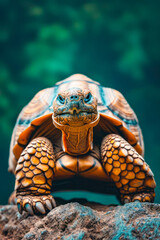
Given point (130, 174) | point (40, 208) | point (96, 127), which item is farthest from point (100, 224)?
point (96, 127)

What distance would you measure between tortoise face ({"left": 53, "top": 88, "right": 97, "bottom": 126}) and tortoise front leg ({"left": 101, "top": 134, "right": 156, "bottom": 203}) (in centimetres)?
40

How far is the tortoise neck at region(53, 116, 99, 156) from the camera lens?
181 centimetres

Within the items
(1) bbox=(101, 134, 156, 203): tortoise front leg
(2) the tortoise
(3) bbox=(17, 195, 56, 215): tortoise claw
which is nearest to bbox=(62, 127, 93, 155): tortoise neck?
(2) the tortoise

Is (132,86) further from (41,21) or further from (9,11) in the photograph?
(9,11)

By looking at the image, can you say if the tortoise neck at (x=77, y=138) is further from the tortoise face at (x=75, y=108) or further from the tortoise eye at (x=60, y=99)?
the tortoise eye at (x=60, y=99)

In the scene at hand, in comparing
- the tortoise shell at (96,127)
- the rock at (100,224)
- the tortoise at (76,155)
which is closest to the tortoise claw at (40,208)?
the tortoise at (76,155)

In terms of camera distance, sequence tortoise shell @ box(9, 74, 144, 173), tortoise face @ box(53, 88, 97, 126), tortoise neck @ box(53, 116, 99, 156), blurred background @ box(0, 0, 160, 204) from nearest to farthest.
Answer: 1. tortoise face @ box(53, 88, 97, 126)
2. tortoise neck @ box(53, 116, 99, 156)
3. tortoise shell @ box(9, 74, 144, 173)
4. blurred background @ box(0, 0, 160, 204)

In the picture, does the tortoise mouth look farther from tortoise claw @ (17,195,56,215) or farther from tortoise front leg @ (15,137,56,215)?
tortoise claw @ (17,195,56,215)

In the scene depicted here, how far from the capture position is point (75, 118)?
5.52ft

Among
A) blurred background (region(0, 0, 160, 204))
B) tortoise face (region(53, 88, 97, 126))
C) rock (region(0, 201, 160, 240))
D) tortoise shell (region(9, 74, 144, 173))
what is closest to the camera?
rock (region(0, 201, 160, 240))

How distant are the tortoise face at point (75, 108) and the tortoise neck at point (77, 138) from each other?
61 mm

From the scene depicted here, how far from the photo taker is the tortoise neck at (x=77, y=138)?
5.95 ft

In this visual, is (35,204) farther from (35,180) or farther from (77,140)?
(77,140)

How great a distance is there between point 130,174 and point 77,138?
511 mm
